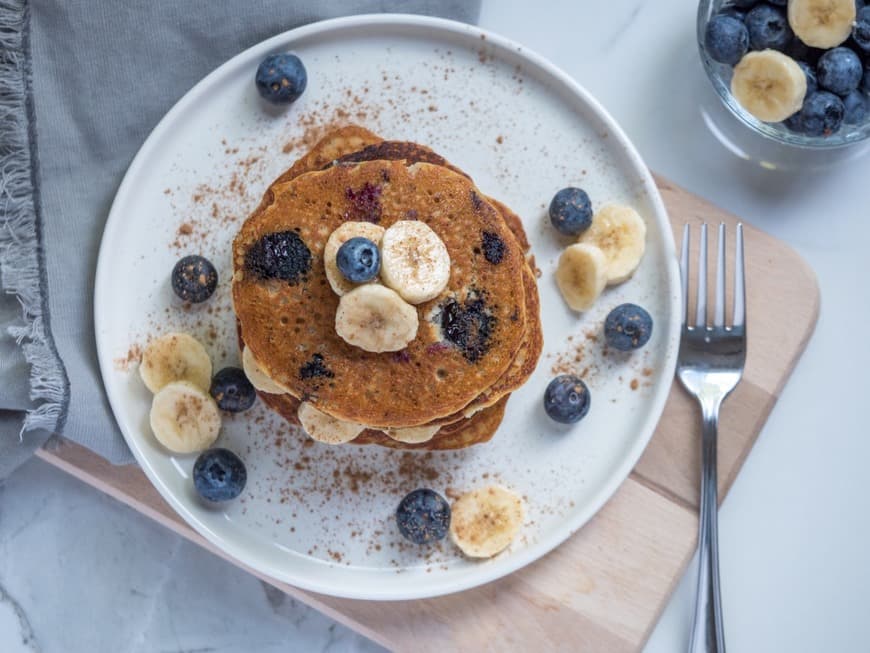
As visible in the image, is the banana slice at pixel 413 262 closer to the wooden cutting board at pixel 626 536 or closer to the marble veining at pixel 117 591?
the wooden cutting board at pixel 626 536

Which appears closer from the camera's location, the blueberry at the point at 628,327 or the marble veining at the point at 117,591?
the blueberry at the point at 628,327

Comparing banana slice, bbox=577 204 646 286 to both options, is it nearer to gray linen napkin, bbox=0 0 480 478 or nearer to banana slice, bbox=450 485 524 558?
banana slice, bbox=450 485 524 558

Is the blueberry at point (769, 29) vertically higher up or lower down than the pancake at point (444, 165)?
higher up

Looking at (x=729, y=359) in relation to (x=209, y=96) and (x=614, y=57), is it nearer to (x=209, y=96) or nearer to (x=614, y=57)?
(x=614, y=57)

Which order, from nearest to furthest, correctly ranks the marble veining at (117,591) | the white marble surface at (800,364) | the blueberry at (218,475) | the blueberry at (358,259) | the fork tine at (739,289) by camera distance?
1. the blueberry at (358,259)
2. the blueberry at (218,475)
3. the fork tine at (739,289)
4. the white marble surface at (800,364)
5. the marble veining at (117,591)

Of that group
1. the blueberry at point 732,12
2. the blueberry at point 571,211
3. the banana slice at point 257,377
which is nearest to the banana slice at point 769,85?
the blueberry at point 732,12

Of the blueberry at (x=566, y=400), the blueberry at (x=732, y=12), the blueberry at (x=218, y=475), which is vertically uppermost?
the blueberry at (x=732, y=12)

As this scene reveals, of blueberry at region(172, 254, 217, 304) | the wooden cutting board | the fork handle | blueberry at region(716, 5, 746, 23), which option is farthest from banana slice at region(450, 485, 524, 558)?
blueberry at region(716, 5, 746, 23)
